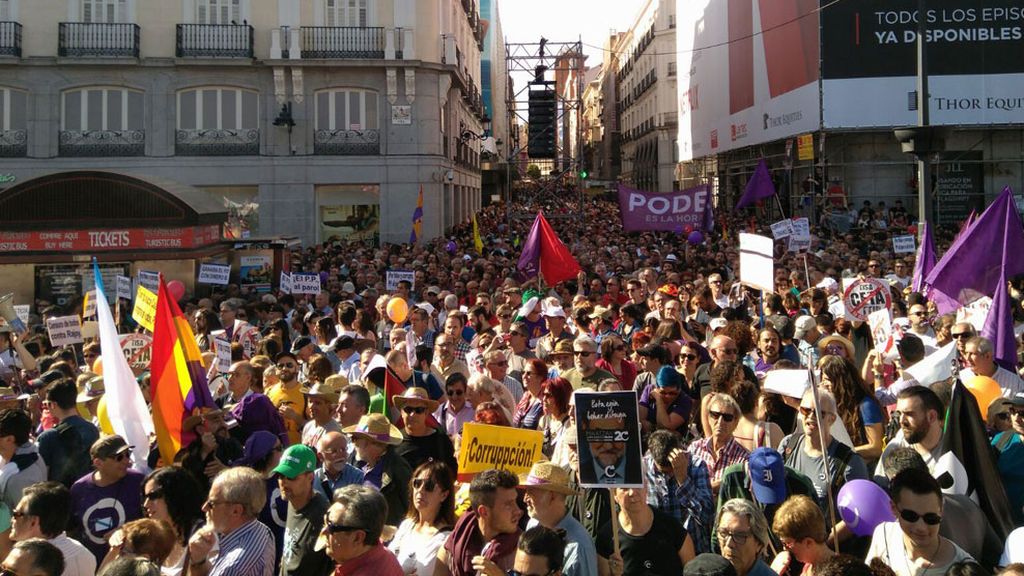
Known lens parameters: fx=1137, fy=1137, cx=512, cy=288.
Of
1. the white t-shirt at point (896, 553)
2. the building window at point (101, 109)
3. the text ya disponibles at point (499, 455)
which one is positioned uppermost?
the building window at point (101, 109)

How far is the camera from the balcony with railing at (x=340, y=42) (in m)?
30.6

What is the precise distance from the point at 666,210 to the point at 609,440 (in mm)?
16944

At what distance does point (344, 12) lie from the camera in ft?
101

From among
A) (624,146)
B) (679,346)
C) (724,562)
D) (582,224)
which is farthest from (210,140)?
(624,146)

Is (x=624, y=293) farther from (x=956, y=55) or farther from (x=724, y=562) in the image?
(x=956, y=55)

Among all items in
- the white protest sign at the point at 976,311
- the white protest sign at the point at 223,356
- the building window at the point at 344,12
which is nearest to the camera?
the white protest sign at the point at 223,356

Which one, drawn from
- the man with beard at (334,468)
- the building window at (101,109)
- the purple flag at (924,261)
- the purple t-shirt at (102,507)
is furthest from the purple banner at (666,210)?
the purple t-shirt at (102,507)

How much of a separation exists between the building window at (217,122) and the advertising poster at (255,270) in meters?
11.0

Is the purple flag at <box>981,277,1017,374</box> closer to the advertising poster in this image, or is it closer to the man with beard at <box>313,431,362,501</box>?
the man with beard at <box>313,431,362,501</box>

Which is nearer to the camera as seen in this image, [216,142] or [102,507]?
[102,507]

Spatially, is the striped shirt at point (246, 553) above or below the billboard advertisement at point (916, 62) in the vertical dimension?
below

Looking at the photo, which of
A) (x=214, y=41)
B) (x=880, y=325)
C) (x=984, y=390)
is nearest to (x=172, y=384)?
(x=984, y=390)

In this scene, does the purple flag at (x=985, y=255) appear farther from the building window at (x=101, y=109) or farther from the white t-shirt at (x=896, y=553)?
the building window at (x=101, y=109)

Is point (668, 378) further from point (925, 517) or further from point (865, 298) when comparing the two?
point (865, 298)
